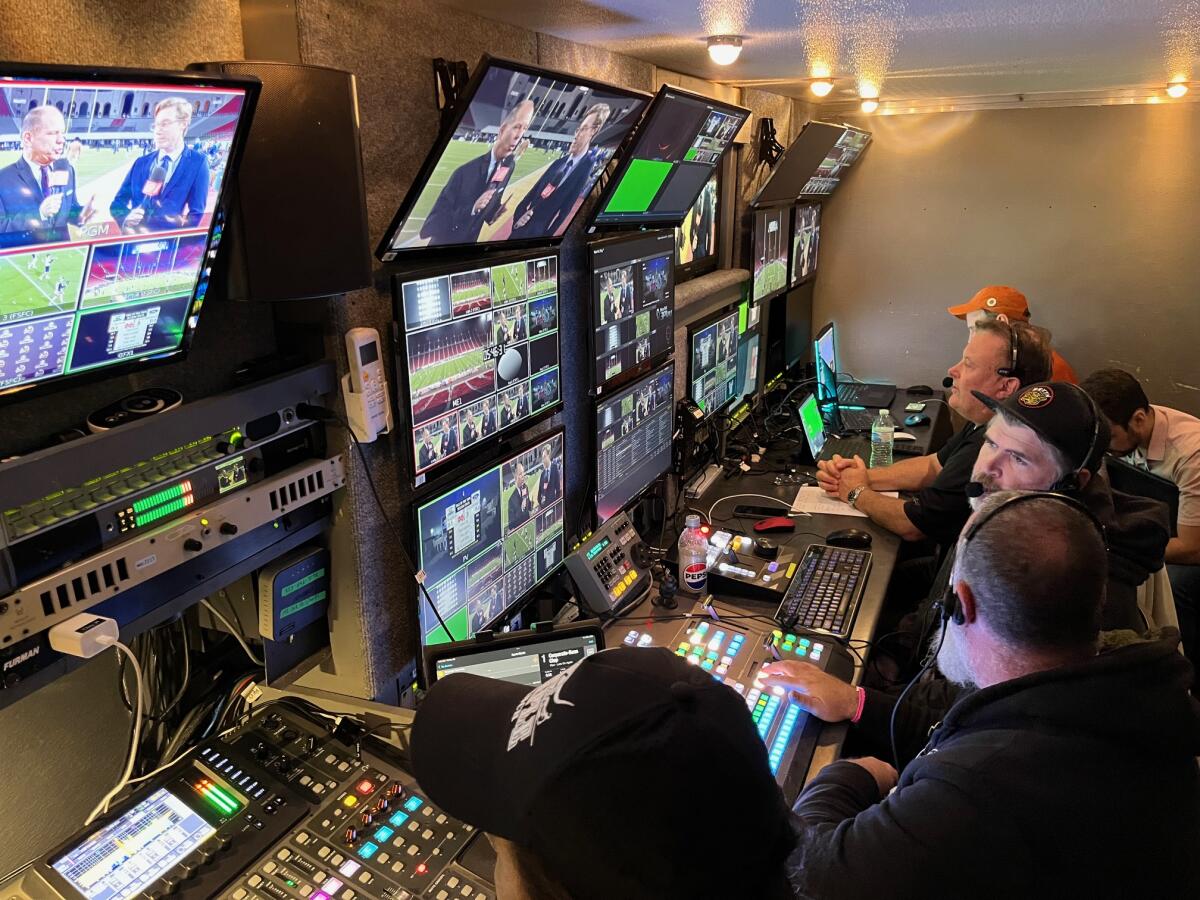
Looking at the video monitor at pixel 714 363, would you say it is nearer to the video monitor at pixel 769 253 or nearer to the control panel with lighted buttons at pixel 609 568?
the video monitor at pixel 769 253

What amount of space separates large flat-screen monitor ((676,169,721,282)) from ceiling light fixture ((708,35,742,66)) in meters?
0.69

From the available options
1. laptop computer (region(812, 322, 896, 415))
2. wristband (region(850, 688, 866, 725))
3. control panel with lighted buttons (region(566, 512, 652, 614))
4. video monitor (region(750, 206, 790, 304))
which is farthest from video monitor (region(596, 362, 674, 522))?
laptop computer (region(812, 322, 896, 415))

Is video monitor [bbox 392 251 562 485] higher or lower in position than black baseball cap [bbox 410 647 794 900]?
higher

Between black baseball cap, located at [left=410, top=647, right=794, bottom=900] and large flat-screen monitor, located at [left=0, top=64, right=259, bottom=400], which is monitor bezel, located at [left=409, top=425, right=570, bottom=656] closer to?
large flat-screen monitor, located at [left=0, top=64, right=259, bottom=400]

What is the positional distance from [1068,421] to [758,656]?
33.5 inches

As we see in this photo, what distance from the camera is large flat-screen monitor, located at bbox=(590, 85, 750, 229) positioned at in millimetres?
1970

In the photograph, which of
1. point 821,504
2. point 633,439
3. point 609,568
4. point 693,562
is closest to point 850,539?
point 821,504

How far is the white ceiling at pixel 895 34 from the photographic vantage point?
1587mm

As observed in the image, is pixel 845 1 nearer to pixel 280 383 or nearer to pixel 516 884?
pixel 280 383

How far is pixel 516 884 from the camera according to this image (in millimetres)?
→ 686

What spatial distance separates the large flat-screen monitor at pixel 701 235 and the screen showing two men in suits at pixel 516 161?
3.37 feet

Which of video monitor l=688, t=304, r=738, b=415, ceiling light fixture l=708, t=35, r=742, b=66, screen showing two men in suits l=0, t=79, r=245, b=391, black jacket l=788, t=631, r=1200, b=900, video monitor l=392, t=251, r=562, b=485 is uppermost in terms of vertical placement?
ceiling light fixture l=708, t=35, r=742, b=66

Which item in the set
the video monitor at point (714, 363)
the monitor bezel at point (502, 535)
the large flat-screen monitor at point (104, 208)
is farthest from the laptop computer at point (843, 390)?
the large flat-screen monitor at point (104, 208)

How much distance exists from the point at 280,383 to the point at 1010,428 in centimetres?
158
